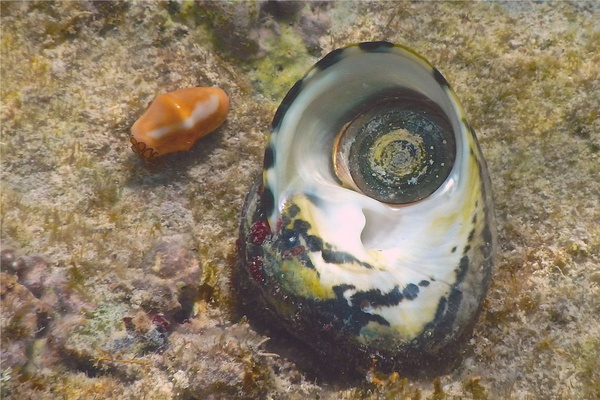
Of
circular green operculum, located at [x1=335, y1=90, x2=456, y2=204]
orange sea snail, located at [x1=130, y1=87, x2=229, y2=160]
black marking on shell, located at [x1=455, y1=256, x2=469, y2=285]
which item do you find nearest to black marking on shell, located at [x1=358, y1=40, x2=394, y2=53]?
circular green operculum, located at [x1=335, y1=90, x2=456, y2=204]

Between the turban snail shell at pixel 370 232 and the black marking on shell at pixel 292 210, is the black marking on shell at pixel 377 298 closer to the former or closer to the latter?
the turban snail shell at pixel 370 232

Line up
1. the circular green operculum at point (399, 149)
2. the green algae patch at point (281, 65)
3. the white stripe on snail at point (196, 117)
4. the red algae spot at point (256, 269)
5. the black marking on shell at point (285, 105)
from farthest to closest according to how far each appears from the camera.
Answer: the green algae patch at point (281, 65) → the circular green operculum at point (399, 149) → the white stripe on snail at point (196, 117) → the black marking on shell at point (285, 105) → the red algae spot at point (256, 269)

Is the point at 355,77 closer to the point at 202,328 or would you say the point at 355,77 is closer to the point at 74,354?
the point at 202,328

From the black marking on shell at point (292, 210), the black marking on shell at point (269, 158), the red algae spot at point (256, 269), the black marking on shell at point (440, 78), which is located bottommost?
the red algae spot at point (256, 269)

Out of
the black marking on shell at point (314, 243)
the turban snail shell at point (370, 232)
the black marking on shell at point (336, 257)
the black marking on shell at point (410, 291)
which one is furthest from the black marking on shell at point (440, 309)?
the black marking on shell at point (314, 243)

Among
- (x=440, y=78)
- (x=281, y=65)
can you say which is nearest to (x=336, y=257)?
(x=440, y=78)

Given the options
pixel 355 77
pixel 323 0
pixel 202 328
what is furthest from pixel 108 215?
pixel 323 0

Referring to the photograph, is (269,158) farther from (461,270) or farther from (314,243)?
(461,270)

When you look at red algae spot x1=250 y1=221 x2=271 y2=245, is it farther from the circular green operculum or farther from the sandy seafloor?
the circular green operculum
